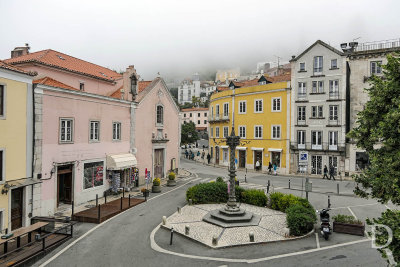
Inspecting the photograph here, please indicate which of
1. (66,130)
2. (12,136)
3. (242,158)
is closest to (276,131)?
(242,158)

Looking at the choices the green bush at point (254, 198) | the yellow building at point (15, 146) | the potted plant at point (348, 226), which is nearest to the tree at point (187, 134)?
the green bush at point (254, 198)

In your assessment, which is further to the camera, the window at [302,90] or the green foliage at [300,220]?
the window at [302,90]

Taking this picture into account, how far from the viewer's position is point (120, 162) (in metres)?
21.8

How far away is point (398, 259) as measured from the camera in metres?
6.31

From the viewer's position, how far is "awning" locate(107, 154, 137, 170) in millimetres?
21281

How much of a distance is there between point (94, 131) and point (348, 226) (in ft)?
58.1

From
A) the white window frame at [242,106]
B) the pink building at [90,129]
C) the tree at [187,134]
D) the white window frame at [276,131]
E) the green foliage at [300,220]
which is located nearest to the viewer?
the green foliage at [300,220]

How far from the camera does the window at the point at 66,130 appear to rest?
1745cm

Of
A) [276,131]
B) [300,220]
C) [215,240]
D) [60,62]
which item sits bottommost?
[215,240]

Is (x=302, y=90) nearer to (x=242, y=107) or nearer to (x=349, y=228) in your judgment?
(x=242, y=107)

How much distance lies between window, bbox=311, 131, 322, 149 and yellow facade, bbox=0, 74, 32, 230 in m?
31.2

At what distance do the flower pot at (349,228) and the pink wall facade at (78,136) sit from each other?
16.4 metres

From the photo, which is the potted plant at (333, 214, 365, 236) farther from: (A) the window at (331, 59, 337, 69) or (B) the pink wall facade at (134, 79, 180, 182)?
(A) the window at (331, 59, 337, 69)

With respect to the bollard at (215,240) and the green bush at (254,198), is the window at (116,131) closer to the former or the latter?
the green bush at (254,198)
